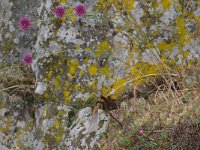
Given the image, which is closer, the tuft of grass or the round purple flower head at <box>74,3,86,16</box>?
the tuft of grass

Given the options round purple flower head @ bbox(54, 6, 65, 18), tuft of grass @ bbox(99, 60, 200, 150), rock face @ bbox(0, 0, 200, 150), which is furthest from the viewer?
round purple flower head @ bbox(54, 6, 65, 18)

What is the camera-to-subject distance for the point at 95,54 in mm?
3672

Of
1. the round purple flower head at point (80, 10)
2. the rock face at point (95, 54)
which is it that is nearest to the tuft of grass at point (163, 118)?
the rock face at point (95, 54)

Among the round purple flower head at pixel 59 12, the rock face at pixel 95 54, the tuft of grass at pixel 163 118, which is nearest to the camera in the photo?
the tuft of grass at pixel 163 118

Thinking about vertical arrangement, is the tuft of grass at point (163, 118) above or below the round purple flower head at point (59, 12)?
below

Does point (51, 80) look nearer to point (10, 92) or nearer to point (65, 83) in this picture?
point (65, 83)

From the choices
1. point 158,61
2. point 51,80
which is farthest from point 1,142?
point 158,61

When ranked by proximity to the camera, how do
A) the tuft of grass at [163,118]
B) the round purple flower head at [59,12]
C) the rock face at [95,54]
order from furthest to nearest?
the round purple flower head at [59,12]
the rock face at [95,54]
the tuft of grass at [163,118]

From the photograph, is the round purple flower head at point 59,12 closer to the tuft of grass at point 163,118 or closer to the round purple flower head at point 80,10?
the round purple flower head at point 80,10

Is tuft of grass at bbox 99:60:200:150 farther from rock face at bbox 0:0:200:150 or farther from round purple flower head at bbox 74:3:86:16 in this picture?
round purple flower head at bbox 74:3:86:16

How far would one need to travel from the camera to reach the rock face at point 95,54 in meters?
3.55

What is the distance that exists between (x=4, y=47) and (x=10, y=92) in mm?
498

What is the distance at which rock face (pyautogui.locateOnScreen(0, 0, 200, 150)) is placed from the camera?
3.55 metres

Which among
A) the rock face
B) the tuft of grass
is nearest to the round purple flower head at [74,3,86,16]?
the rock face
